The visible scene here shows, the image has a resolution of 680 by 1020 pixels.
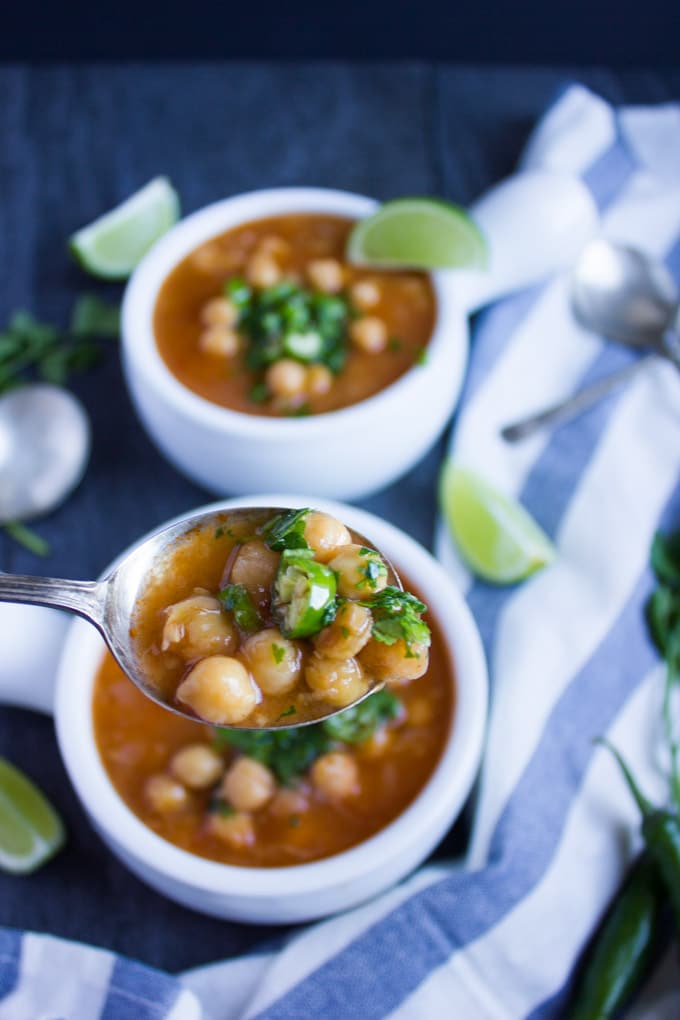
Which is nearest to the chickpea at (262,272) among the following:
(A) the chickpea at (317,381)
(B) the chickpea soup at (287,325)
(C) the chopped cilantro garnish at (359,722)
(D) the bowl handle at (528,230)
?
(B) the chickpea soup at (287,325)

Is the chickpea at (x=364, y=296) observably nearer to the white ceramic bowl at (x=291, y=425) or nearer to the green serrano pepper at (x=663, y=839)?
the white ceramic bowl at (x=291, y=425)

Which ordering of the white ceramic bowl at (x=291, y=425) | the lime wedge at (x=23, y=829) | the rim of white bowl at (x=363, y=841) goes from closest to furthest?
1. the rim of white bowl at (x=363, y=841)
2. the lime wedge at (x=23, y=829)
3. the white ceramic bowl at (x=291, y=425)

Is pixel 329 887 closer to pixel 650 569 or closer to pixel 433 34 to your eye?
pixel 650 569

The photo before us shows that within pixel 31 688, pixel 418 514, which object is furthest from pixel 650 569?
→ pixel 31 688

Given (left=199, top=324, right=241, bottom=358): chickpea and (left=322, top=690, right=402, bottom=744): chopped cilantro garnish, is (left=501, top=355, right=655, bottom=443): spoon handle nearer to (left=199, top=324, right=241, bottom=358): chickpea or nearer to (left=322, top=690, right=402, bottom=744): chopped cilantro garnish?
(left=199, top=324, right=241, bottom=358): chickpea

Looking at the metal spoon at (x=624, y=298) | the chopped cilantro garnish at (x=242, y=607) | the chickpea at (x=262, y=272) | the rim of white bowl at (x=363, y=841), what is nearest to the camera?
the chopped cilantro garnish at (x=242, y=607)

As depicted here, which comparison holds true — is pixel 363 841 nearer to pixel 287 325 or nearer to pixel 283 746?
pixel 283 746
